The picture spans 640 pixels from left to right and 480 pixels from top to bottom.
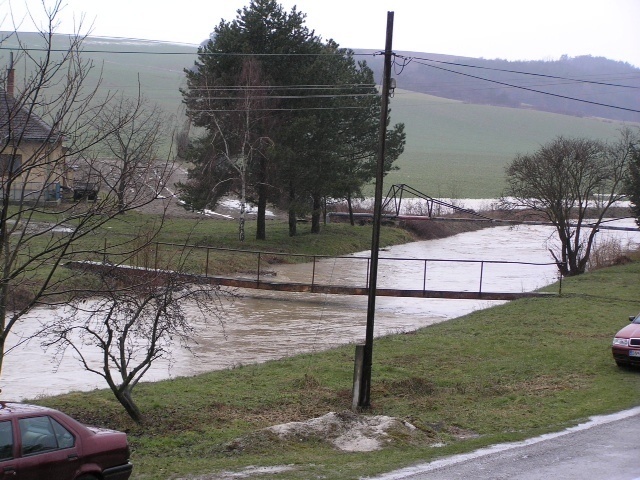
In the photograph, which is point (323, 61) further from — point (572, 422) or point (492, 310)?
point (572, 422)

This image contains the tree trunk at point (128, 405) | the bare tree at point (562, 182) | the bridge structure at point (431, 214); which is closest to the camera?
the tree trunk at point (128, 405)

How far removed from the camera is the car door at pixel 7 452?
7754mm

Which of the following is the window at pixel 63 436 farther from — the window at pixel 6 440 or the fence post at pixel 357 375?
the fence post at pixel 357 375

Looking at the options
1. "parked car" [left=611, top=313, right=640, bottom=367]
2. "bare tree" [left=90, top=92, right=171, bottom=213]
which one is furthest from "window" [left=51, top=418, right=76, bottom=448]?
"parked car" [left=611, top=313, right=640, bottom=367]

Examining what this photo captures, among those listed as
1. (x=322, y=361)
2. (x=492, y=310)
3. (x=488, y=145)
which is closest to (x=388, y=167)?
(x=492, y=310)

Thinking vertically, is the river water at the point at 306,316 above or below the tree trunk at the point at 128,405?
below

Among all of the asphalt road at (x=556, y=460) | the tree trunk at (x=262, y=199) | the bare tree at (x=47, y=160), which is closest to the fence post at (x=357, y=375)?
the asphalt road at (x=556, y=460)

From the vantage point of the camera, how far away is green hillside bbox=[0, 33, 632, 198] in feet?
349

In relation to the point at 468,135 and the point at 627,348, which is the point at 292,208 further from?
the point at 468,135

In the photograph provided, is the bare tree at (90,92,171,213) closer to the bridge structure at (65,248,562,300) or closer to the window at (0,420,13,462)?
the window at (0,420,13,462)

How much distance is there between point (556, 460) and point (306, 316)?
1870cm

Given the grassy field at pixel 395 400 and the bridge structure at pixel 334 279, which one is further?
the bridge structure at pixel 334 279

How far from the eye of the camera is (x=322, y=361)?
19109 mm

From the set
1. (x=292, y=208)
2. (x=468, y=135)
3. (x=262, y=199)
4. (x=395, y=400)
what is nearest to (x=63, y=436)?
(x=395, y=400)
